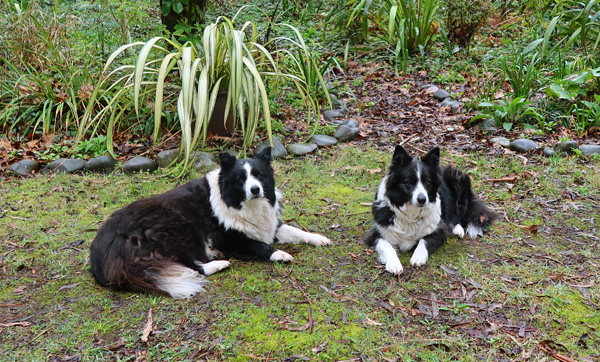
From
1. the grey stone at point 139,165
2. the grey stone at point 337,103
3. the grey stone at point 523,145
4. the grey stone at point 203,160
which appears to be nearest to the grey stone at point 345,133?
the grey stone at point 337,103

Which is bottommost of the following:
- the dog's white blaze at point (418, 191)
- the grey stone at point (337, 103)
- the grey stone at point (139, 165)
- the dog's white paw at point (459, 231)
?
the dog's white paw at point (459, 231)

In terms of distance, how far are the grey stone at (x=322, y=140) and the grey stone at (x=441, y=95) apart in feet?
6.70

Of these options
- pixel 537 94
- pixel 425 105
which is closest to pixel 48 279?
pixel 425 105

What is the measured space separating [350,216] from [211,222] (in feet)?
4.65

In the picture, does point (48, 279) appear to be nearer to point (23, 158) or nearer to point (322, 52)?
point (23, 158)

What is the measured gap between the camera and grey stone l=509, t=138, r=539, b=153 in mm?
5613

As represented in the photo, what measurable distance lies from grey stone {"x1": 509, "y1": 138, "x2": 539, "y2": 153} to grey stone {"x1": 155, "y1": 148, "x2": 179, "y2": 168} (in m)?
4.08

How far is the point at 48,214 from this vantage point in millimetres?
4621

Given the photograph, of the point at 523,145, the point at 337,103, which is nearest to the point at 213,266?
the point at 523,145

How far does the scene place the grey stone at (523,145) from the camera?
5613mm

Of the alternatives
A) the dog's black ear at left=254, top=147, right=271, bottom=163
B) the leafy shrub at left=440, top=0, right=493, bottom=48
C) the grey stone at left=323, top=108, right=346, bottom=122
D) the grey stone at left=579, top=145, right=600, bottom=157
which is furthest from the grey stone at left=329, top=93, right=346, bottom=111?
the dog's black ear at left=254, top=147, right=271, bottom=163

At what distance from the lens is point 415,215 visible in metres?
3.71

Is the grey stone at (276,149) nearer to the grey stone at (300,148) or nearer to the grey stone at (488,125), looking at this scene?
the grey stone at (300,148)

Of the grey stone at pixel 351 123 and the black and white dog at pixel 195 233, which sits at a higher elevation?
the black and white dog at pixel 195 233
